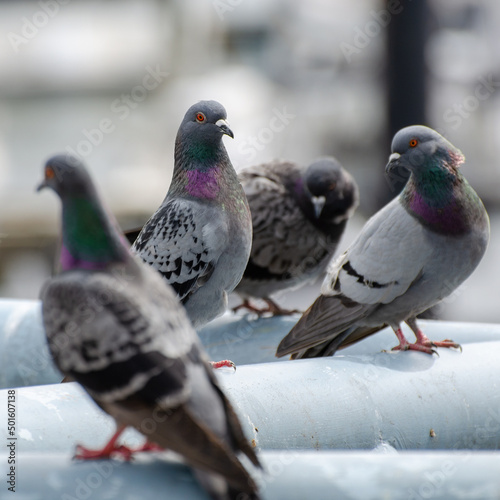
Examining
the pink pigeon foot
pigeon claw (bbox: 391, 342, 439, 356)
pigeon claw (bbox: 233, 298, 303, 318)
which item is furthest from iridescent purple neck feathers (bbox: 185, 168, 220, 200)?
the pink pigeon foot

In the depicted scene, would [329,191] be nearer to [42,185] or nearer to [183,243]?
[183,243]

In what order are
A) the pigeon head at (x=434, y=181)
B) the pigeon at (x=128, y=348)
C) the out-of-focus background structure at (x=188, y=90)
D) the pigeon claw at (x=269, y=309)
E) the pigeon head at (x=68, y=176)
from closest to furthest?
1. the pigeon at (x=128, y=348)
2. the pigeon head at (x=68, y=176)
3. the pigeon head at (x=434, y=181)
4. the pigeon claw at (x=269, y=309)
5. the out-of-focus background structure at (x=188, y=90)

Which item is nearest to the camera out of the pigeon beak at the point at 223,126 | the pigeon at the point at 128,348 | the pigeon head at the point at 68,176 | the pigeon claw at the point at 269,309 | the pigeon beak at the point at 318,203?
the pigeon at the point at 128,348

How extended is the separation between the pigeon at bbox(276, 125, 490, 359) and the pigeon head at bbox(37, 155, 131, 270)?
2.64 metres

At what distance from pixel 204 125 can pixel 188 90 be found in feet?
45.1

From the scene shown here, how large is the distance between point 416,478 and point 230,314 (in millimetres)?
4488

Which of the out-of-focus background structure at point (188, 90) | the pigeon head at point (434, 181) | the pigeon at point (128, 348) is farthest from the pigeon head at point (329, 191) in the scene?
the out-of-focus background structure at point (188, 90)

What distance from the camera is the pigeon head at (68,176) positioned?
2568 millimetres

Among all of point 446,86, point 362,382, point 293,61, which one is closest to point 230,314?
point 362,382

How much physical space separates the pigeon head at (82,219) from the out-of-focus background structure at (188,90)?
11.3 metres

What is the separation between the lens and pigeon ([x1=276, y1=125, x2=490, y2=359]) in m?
5.00

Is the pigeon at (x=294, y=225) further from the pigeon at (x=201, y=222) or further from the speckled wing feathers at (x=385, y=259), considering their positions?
the pigeon at (x=201, y=222)

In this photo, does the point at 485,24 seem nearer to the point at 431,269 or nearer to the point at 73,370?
the point at 431,269

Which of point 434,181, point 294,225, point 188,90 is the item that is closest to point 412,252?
point 434,181
